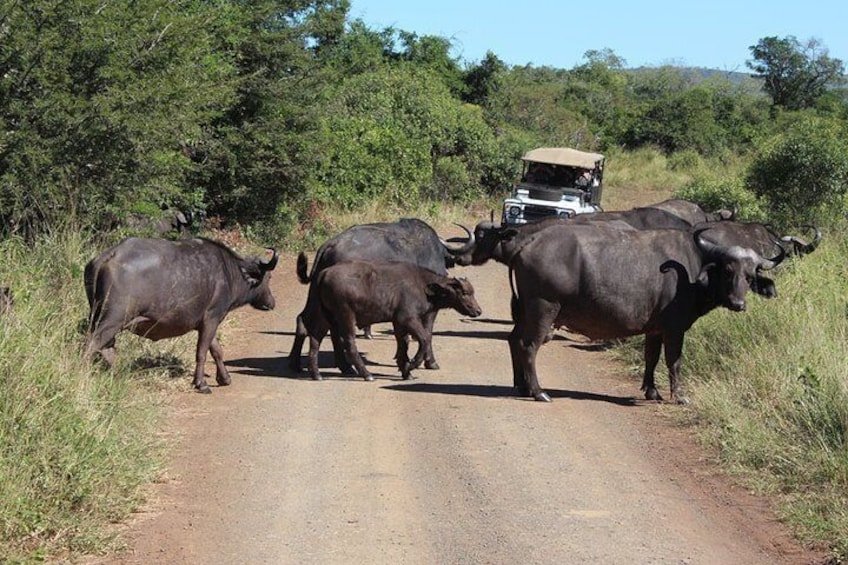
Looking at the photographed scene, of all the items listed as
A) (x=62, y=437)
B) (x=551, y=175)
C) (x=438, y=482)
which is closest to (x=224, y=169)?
(x=551, y=175)

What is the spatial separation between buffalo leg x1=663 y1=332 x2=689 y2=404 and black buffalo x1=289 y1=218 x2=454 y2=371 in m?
2.60

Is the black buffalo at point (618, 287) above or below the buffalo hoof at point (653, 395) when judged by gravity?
above

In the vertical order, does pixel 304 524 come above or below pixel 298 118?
below

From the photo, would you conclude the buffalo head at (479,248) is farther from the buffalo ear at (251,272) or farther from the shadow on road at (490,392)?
the shadow on road at (490,392)

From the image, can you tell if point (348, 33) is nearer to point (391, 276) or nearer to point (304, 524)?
point (391, 276)

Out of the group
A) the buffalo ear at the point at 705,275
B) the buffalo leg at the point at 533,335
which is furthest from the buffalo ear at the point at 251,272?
the buffalo ear at the point at 705,275

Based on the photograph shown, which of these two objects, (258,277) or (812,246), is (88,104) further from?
(812,246)

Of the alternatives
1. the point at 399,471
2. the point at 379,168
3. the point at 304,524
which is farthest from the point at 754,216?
the point at 304,524

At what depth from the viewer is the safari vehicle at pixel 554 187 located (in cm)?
2600

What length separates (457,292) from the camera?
42.4 ft

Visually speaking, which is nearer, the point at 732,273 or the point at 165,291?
the point at 165,291

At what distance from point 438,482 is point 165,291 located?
3865 mm

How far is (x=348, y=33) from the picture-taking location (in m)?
39.1

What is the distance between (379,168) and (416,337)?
616 inches
